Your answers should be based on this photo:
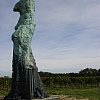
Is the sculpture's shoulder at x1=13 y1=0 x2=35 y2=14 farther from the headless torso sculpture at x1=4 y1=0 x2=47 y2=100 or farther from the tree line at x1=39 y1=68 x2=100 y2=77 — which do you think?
the tree line at x1=39 y1=68 x2=100 y2=77

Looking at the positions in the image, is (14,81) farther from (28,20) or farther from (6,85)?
(6,85)

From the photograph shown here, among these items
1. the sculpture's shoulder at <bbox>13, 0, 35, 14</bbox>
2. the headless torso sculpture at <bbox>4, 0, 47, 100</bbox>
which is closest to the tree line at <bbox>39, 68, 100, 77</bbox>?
the sculpture's shoulder at <bbox>13, 0, 35, 14</bbox>

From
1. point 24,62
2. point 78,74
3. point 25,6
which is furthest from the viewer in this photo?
point 78,74

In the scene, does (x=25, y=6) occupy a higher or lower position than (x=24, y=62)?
higher

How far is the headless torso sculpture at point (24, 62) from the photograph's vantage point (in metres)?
13.3

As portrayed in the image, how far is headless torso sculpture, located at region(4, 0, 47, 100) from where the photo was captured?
13.3 meters

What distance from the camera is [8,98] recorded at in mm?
13398

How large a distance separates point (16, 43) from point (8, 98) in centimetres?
234

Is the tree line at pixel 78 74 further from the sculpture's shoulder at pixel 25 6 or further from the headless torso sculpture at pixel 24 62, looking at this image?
the headless torso sculpture at pixel 24 62

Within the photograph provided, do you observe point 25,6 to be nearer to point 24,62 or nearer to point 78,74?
point 24,62

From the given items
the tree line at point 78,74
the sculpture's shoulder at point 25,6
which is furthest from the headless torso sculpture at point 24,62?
the tree line at point 78,74

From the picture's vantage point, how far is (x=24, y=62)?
13391 mm

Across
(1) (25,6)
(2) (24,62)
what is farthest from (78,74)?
(2) (24,62)

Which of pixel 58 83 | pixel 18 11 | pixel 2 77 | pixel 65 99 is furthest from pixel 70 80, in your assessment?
pixel 18 11
